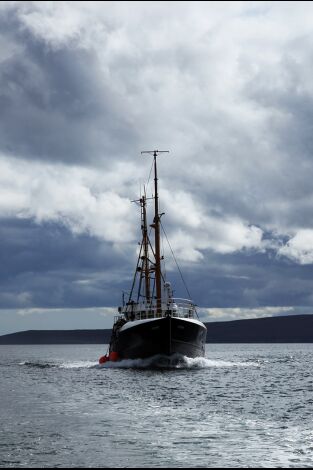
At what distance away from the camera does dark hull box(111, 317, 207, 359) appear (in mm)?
60250

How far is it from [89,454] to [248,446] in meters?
5.83

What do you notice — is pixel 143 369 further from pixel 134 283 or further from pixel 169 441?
pixel 169 441

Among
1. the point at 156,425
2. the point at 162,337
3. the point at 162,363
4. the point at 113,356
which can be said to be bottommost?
the point at 156,425

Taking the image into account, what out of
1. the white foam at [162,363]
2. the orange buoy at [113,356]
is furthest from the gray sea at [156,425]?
the orange buoy at [113,356]

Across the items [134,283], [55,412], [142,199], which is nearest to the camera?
[55,412]

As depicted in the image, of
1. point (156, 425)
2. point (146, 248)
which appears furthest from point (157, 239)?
point (156, 425)

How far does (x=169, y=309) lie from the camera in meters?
64.6

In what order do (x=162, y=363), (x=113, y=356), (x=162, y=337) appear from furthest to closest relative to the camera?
(x=113, y=356) < (x=162, y=363) < (x=162, y=337)

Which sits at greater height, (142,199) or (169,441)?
(142,199)

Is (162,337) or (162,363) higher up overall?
(162,337)

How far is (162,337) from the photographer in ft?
198

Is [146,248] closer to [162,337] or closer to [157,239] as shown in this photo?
[157,239]

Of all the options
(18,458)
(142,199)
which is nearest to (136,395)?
(18,458)

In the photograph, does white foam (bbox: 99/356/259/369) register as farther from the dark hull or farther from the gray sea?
the gray sea
